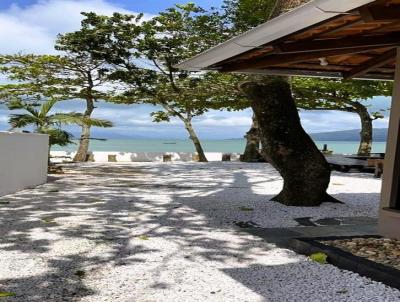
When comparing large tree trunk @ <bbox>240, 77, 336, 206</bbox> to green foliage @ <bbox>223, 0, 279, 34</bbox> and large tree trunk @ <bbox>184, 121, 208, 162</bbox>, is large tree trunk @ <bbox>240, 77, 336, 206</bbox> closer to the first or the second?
green foliage @ <bbox>223, 0, 279, 34</bbox>

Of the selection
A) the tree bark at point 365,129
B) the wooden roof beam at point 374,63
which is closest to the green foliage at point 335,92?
the tree bark at point 365,129

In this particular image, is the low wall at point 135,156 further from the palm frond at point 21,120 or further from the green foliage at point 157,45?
the palm frond at point 21,120

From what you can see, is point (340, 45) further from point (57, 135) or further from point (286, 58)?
point (57, 135)

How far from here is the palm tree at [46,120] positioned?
1213 cm

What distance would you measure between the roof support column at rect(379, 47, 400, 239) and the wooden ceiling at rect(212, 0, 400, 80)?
0.61 meters

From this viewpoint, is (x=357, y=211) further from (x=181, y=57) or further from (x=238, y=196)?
(x=181, y=57)

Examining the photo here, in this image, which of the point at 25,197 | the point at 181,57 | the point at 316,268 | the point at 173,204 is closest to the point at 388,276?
the point at 316,268

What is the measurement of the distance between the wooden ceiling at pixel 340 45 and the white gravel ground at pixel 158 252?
6.50 feet

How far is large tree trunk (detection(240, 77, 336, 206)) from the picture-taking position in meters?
7.51

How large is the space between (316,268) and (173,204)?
12.7 feet

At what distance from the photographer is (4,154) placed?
818cm

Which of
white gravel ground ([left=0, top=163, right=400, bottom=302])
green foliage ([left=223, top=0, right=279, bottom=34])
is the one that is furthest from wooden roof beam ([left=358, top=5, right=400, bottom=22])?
green foliage ([left=223, top=0, right=279, bottom=34])

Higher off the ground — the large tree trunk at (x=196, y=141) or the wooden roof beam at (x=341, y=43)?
the wooden roof beam at (x=341, y=43)

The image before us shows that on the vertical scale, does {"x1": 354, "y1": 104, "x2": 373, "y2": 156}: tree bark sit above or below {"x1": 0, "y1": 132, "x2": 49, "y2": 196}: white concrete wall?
above
